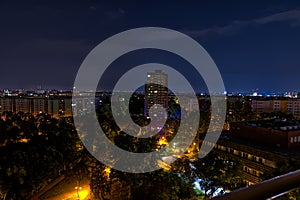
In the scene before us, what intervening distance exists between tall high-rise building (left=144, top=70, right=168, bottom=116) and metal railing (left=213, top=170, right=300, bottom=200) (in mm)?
21616

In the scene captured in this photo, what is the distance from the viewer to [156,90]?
28.3 meters

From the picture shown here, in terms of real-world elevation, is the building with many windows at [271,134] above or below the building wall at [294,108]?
below

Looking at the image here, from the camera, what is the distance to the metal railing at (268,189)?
0.36m

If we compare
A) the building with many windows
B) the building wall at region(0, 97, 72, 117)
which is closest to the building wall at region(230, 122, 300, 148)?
the building with many windows

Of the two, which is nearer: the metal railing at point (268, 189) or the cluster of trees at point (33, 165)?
the metal railing at point (268, 189)

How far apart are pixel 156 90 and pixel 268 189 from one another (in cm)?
2790

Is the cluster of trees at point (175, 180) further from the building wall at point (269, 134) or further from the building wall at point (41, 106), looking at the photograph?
the building wall at point (41, 106)

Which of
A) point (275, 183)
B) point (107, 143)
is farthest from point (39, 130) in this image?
point (275, 183)

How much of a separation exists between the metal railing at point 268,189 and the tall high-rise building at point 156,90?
70.9 feet

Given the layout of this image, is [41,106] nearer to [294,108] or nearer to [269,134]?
[269,134]

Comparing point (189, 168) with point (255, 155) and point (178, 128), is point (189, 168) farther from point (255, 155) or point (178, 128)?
point (178, 128)

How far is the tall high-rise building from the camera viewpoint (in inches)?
1006

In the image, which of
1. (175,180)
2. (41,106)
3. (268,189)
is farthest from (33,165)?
(41,106)

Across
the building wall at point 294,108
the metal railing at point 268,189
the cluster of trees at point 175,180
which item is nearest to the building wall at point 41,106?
the building wall at point 294,108
